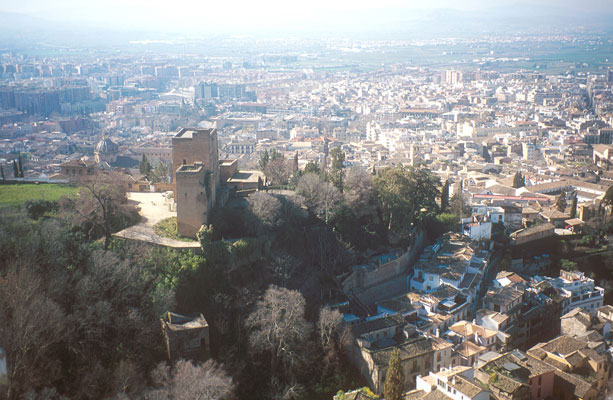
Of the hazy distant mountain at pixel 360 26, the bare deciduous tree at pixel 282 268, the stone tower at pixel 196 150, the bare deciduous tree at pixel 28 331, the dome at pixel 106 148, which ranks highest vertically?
the hazy distant mountain at pixel 360 26

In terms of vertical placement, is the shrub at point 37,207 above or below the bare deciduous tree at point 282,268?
above

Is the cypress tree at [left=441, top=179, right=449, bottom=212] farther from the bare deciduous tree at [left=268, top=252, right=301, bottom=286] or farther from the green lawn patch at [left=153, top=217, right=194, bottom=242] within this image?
the green lawn patch at [left=153, top=217, right=194, bottom=242]

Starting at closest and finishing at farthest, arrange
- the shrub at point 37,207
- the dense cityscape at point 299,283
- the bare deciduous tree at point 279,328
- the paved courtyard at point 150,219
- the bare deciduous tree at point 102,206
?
the dense cityscape at point 299,283
the bare deciduous tree at point 279,328
the paved courtyard at point 150,219
the bare deciduous tree at point 102,206
the shrub at point 37,207

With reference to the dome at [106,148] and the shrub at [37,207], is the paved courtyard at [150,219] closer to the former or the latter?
the shrub at [37,207]

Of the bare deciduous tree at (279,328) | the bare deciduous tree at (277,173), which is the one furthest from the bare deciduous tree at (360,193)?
the bare deciduous tree at (279,328)

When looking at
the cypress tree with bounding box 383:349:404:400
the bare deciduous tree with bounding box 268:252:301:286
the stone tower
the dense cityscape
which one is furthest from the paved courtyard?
the cypress tree with bounding box 383:349:404:400

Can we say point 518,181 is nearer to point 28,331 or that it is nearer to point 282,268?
point 282,268

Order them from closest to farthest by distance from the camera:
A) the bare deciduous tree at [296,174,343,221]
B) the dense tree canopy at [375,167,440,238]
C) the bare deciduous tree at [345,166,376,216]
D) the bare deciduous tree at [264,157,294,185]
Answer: the bare deciduous tree at [296,174,343,221], the bare deciduous tree at [345,166,376,216], the dense tree canopy at [375,167,440,238], the bare deciduous tree at [264,157,294,185]

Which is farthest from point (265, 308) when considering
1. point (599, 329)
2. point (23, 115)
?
point (23, 115)
